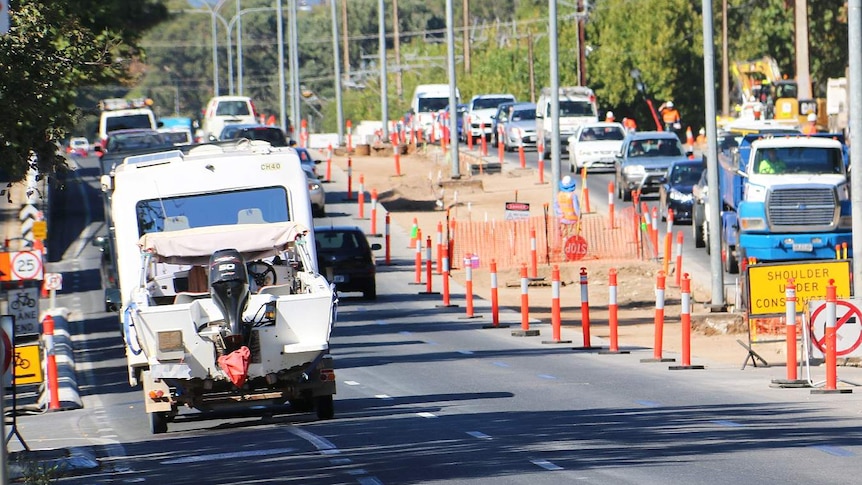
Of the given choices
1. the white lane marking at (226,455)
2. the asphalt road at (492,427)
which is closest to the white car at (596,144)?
the asphalt road at (492,427)

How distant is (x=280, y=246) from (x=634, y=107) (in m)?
74.6

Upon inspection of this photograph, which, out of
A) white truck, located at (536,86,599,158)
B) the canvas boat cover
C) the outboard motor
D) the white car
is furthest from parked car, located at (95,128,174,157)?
the outboard motor

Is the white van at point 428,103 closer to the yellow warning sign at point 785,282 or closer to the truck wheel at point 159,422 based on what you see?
the yellow warning sign at point 785,282

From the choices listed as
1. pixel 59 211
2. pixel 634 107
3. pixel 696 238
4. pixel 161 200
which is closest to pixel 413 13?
pixel 634 107

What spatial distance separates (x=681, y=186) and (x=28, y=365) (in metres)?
25.2

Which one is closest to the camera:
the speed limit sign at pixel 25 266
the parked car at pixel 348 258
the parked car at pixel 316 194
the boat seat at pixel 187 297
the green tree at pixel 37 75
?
the green tree at pixel 37 75

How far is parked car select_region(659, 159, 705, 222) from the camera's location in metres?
43.4

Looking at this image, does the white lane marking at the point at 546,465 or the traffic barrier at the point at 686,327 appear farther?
the traffic barrier at the point at 686,327

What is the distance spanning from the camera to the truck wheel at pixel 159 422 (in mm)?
17653

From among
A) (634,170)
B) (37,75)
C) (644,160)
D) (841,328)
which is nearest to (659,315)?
(841,328)

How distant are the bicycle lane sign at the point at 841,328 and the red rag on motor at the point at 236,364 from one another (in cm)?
706

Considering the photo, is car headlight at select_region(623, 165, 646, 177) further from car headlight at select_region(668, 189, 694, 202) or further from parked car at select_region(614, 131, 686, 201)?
car headlight at select_region(668, 189, 694, 202)

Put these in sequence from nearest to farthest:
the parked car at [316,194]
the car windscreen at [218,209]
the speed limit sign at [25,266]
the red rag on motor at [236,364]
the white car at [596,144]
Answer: the red rag on motor at [236,364]
the car windscreen at [218,209]
the speed limit sign at [25,266]
the parked car at [316,194]
the white car at [596,144]

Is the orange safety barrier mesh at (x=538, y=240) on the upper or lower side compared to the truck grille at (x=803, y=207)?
lower
